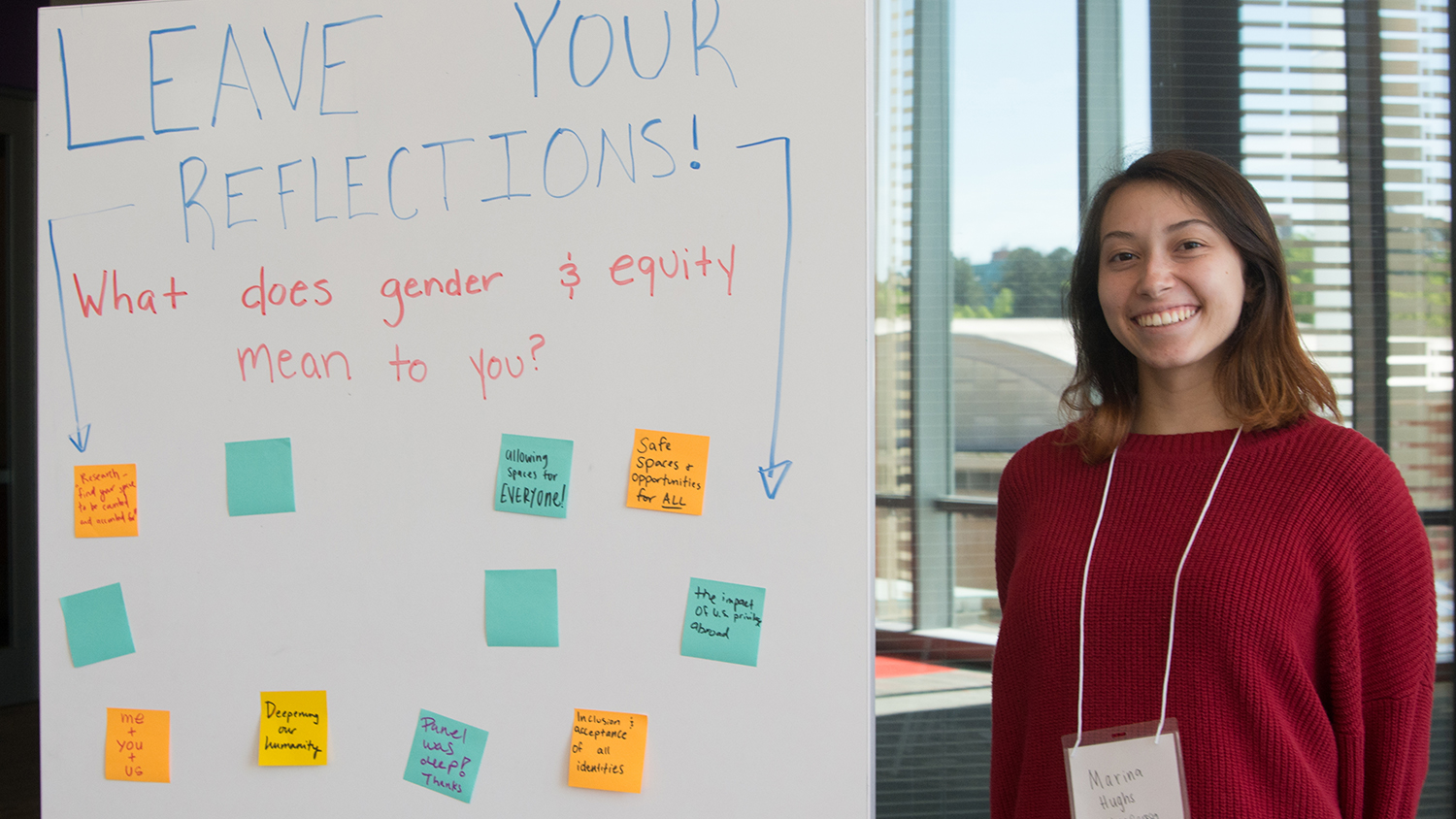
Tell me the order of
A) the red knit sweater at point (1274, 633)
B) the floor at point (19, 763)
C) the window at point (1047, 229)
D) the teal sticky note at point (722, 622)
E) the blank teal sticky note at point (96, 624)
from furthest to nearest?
the floor at point (19, 763)
the window at point (1047, 229)
the blank teal sticky note at point (96, 624)
the teal sticky note at point (722, 622)
the red knit sweater at point (1274, 633)

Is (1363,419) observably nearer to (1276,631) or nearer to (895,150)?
(895,150)

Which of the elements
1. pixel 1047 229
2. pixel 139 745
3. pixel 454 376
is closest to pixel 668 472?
pixel 454 376

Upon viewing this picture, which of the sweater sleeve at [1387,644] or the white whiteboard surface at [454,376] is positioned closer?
the sweater sleeve at [1387,644]

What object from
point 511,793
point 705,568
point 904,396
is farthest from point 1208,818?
point 904,396

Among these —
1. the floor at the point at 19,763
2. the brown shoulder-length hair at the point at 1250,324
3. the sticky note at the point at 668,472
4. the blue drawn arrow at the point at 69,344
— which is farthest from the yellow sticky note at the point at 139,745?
the floor at the point at 19,763

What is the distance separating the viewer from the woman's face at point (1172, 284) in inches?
44.0

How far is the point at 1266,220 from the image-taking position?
1.16 m

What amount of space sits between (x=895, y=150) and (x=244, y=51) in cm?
136

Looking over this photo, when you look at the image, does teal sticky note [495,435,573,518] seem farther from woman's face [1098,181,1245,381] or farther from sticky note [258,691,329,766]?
woman's face [1098,181,1245,381]

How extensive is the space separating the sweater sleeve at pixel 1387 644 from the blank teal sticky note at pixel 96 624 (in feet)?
5.07

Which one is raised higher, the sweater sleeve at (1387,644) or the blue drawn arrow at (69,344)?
the blue drawn arrow at (69,344)

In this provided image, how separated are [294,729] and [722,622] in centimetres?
61

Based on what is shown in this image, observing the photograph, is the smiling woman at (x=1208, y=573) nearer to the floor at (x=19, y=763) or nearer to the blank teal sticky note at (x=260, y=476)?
the blank teal sticky note at (x=260, y=476)

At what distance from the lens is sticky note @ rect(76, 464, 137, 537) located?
1.33 m
